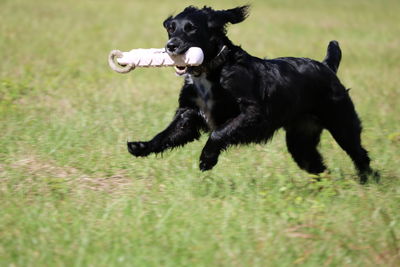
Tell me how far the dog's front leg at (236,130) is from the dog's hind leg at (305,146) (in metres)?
1.00

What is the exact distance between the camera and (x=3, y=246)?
437 cm

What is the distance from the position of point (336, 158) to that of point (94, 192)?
3.09 metres

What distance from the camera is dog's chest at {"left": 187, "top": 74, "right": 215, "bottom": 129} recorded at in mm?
5551

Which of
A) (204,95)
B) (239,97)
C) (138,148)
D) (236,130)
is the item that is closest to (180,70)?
(204,95)

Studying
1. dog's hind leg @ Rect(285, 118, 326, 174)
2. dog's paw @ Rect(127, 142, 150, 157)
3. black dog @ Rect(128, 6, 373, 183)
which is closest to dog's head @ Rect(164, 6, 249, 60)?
black dog @ Rect(128, 6, 373, 183)

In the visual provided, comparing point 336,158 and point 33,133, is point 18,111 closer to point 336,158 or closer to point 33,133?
point 33,133

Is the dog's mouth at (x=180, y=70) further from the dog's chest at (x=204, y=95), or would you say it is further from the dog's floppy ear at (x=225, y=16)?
the dog's floppy ear at (x=225, y=16)

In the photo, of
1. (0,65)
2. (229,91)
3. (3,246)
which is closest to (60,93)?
(0,65)

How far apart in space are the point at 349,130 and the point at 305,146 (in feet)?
1.64

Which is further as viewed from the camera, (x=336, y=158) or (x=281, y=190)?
(x=336, y=158)

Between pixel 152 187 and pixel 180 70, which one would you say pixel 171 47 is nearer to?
pixel 180 70

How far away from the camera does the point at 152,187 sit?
18.8 ft

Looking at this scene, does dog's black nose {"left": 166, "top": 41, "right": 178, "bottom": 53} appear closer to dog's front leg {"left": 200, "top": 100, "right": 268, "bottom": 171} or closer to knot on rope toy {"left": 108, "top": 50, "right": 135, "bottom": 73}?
knot on rope toy {"left": 108, "top": 50, "right": 135, "bottom": 73}

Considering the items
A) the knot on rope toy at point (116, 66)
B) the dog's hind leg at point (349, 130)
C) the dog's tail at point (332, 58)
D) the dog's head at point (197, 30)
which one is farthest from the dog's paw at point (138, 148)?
the dog's tail at point (332, 58)
